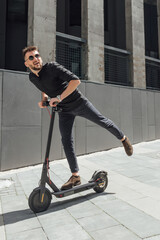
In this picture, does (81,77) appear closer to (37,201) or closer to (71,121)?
(71,121)

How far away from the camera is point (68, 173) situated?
5105 mm

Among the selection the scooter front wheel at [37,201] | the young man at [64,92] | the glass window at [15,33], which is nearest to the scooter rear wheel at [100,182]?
the young man at [64,92]

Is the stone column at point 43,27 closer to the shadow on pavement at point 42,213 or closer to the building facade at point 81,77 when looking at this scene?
the building facade at point 81,77

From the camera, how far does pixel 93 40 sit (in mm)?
8766

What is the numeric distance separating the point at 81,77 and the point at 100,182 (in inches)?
240

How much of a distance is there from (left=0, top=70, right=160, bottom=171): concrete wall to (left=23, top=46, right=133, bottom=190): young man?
3.04 meters

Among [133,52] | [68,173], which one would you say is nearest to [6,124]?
[68,173]

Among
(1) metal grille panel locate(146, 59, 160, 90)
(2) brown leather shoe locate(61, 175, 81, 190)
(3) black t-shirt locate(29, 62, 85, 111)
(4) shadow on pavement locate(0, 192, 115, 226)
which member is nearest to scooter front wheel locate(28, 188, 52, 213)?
(4) shadow on pavement locate(0, 192, 115, 226)

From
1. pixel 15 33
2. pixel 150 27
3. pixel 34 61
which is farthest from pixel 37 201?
pixel 150 27

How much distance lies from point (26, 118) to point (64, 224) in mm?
4357

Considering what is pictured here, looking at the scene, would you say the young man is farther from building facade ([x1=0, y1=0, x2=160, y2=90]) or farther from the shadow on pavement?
building facade ([x1=0, y1=0, x2=160, y2=90])

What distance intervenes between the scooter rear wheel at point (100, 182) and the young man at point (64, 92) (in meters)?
0.33

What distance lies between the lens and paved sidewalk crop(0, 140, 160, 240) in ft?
7.16

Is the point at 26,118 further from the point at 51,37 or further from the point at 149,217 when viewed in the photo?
the point at 149,217
